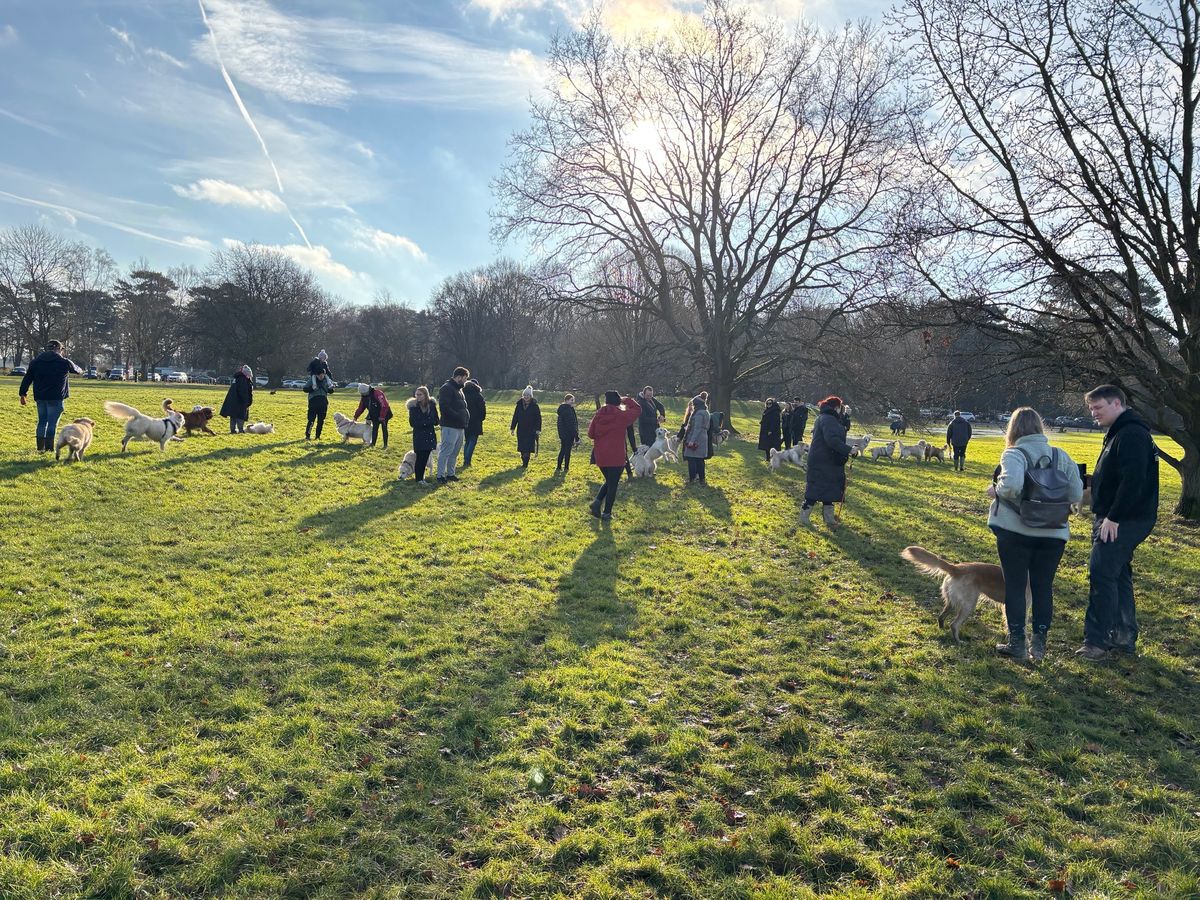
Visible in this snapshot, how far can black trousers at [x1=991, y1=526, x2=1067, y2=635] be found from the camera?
5.41 m

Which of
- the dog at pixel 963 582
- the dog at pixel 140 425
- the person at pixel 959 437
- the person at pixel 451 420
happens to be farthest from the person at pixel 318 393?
the person at pixel 959 437

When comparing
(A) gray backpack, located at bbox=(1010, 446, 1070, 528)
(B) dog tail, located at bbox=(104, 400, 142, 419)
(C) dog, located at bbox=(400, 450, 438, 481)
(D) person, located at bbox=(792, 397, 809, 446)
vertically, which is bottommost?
(C) dog, located at bbox=(400, 450, 438, 481)

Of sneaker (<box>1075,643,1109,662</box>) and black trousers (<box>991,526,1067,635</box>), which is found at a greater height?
black trousers (<box>991,526,1067,635</box>)

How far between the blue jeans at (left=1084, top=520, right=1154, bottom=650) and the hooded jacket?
6.1 inches

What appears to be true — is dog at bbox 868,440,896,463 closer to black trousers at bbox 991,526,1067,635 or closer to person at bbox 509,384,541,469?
person at bbox 509,384,541,469

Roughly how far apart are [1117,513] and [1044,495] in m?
0.70

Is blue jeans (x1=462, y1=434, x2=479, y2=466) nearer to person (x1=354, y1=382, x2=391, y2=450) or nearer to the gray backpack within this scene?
person (x1=354, y1=382, x2=391, y2=450)

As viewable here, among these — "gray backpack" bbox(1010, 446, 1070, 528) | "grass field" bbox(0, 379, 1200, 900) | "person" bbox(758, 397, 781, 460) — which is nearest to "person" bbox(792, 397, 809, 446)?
"person" bbox(758, 397, 781, 460)

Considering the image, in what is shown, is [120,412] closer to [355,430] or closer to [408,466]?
[355,430]

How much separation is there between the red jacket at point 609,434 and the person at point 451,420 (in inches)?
121

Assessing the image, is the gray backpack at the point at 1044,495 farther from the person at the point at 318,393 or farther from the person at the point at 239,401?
the person at the point at 239,401

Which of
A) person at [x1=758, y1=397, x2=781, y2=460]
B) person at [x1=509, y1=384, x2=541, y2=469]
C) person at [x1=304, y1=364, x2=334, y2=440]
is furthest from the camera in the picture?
person at [x1=758, y1=397, x2=781, y2=460]

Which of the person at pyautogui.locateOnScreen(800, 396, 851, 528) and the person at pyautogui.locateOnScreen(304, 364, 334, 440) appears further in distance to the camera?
the person at pyautogui.locateOnScreen(304, 364, 334, 440)

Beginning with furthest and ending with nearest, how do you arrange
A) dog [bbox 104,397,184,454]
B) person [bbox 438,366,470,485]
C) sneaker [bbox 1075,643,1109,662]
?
1. dog [bbox 104,397,184,454]
2. person [bbox 438,366,470,485]
3. sneaker [bbox 1075,643,1109,662]
